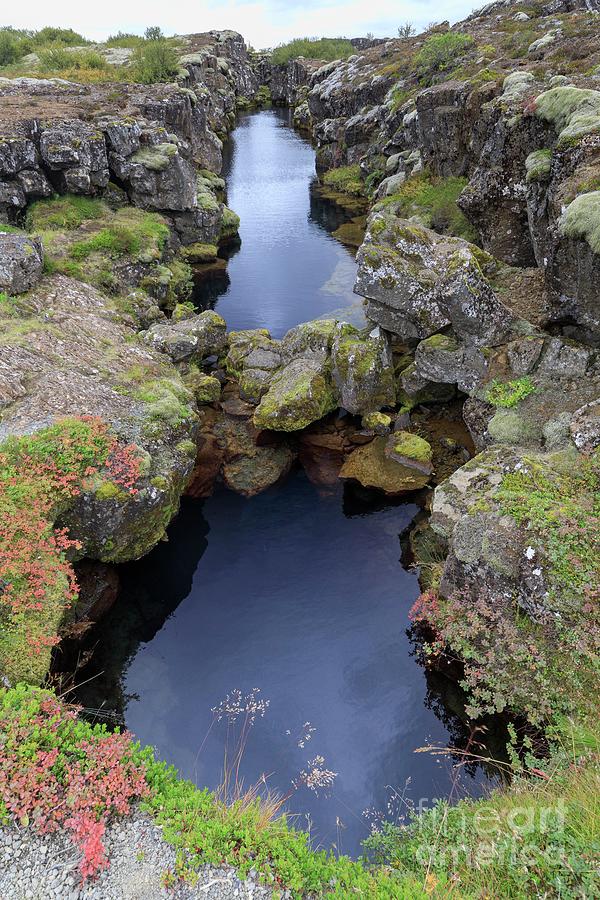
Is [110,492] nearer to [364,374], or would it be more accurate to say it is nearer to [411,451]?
[411,451]

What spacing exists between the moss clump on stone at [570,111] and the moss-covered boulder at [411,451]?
1321cm

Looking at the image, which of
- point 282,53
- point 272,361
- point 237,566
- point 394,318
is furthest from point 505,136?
point 282,53

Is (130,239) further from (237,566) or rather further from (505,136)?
(237,566)

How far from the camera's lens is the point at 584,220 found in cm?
1650

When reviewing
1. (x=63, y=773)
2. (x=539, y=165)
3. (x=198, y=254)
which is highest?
(x=539, y=165)

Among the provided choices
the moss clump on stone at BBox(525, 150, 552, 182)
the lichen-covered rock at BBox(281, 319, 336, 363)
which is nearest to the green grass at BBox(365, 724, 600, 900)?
the lichen-covered rock at BBox(281, 319, 336, 363)

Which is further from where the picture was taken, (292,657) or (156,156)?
(156,156)

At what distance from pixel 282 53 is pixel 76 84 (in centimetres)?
9179

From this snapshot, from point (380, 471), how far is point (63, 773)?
15627mm

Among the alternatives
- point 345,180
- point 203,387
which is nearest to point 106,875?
point 203,387

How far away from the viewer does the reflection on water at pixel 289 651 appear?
13.9m

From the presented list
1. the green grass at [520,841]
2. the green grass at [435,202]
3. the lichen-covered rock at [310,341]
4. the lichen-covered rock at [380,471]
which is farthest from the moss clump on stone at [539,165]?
the green grass at [520,841]

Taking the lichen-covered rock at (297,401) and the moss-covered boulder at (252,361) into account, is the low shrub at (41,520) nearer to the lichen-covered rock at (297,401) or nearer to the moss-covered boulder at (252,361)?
the lichen-covered rock at (297,401)

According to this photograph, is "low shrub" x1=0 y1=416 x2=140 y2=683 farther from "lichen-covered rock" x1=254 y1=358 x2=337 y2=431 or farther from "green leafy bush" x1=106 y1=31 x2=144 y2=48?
"green leafy bush" x1=106 y1=31 x2=144 y2=48
